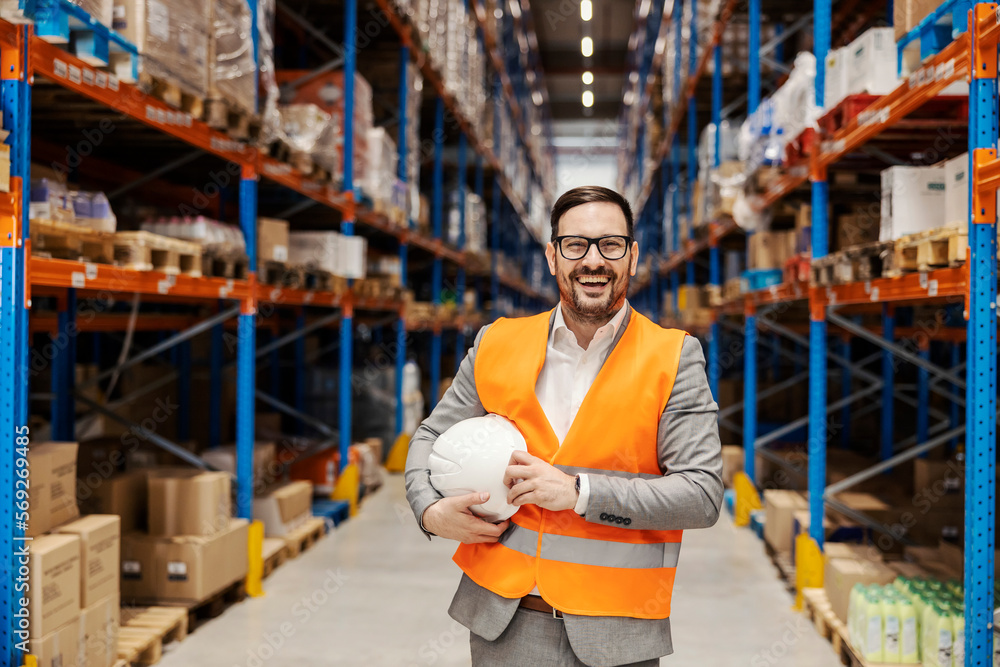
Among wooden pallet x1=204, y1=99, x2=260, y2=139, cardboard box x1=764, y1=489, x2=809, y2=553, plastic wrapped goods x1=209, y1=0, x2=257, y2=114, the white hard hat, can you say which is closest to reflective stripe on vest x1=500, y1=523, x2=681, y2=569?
the white hard hat

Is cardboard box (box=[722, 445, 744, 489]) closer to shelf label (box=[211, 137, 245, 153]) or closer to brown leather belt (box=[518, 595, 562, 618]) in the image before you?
shelf label (box=[211, 137, 245, 153])

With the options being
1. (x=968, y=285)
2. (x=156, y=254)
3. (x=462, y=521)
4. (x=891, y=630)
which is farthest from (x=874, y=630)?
(x=156, y=254)

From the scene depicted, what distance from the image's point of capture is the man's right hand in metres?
1.81

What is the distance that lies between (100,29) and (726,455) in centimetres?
638

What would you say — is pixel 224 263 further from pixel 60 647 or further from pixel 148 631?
pixel 60 647

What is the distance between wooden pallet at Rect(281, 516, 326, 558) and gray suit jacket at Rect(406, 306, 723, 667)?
3991 mm

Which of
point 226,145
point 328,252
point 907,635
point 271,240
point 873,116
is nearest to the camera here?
point 907,635

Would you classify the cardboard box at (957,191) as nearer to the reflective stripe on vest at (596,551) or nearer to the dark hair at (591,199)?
the dark hair at (591,199)

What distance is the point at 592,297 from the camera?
6.14 feet

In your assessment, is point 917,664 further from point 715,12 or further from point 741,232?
point 715,12

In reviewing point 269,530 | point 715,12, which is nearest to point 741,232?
point 715,12

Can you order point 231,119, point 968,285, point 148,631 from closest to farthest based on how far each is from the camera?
point 968,285 → point 148,631 → point 231,119

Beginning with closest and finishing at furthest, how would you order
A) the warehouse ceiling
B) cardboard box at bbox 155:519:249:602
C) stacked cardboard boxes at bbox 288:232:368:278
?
1. cardboard box at bbox 155:519:249:602
2. stacked cardboard boxes at bbox 288:232:368:278
3. the warehouse ceiling

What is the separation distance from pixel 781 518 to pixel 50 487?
448 centimetres
